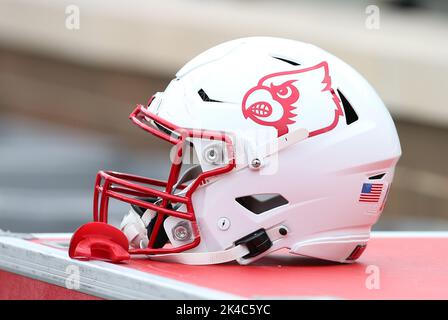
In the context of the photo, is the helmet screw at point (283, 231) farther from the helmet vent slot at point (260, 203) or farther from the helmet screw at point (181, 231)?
the helmet screw at point (181, 231)

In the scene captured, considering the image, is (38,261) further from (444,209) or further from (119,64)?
(119,64)

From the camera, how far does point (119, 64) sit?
11.2m

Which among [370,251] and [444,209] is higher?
[370,251]

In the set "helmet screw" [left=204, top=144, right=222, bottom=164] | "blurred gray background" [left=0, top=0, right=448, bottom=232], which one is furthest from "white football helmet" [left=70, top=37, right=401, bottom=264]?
"blurred gray background" [left=0, top=0, right=448, bottom=232]

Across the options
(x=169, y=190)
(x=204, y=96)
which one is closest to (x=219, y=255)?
(x=169, y=190)

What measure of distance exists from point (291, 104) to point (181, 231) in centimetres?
47

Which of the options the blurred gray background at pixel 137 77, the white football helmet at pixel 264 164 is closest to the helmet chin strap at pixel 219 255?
the white football helmet at pixel 264 164

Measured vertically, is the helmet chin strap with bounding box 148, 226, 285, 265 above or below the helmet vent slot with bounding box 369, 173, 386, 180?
below

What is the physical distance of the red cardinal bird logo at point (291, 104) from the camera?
9.66 ft

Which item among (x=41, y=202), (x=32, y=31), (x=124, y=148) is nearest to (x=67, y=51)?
(x=32, y=31)

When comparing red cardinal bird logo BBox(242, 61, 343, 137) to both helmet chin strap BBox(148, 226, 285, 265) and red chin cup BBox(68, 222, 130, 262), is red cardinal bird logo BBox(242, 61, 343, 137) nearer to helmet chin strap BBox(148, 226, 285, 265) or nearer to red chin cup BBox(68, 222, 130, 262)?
helmet chin strap BBox(148, 226, 285, 265)

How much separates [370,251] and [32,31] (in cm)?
890

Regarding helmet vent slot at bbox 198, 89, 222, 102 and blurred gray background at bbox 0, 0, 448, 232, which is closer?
helmet vent slot at bbox 198, 89, 222, 102

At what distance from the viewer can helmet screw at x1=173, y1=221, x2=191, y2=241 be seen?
3.01 meters
